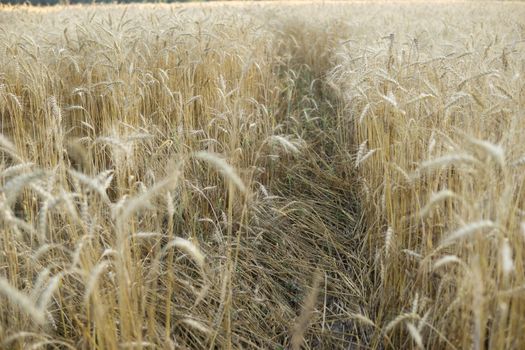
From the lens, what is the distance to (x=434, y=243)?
1.67 meters

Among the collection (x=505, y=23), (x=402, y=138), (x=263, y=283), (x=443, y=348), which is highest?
(x=505, y=23)

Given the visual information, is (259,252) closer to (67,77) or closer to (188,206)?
(188,206)

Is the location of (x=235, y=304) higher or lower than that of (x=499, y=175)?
lower

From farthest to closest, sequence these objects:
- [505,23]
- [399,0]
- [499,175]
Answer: [399,0] → [505,23] → [499,175]

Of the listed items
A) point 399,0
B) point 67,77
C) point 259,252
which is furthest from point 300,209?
point 399,0

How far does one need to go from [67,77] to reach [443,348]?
9.05 feet

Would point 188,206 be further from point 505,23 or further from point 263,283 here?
point 505,23

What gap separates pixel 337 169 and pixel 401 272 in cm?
135

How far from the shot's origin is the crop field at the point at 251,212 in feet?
3.90

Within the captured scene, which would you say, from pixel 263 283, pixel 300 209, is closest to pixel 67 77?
pixel 300 209

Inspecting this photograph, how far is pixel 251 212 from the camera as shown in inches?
86.7

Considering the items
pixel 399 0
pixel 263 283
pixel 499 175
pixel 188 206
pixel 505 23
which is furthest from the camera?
pixel 399 0

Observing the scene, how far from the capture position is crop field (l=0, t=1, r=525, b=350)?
1188 mm

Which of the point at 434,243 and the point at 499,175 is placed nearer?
the point at 499,175
